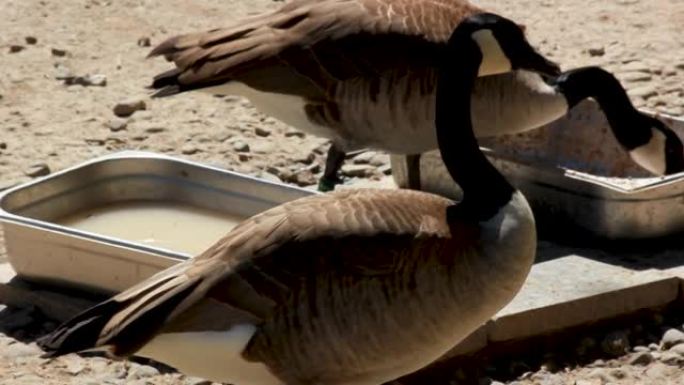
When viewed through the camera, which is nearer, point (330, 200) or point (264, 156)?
point (330, 200)

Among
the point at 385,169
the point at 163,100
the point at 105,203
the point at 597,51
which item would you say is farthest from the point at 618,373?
the point at 597,51

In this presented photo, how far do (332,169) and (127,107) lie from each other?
161 cm

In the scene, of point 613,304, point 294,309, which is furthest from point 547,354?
point 294,309

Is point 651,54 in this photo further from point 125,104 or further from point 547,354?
point 547,354

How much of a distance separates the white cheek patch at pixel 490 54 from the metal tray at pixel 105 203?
0.81m

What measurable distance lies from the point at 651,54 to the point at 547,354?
3307 millimetres

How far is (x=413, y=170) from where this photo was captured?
5.92 m

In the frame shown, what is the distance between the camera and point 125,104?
7250 mm

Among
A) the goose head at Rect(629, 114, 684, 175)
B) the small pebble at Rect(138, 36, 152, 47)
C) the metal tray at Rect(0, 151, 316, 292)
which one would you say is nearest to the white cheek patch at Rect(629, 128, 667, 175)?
the goose head at Rect(629, 114, 684, 175)

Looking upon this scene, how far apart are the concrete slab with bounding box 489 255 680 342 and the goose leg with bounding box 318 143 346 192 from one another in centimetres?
90

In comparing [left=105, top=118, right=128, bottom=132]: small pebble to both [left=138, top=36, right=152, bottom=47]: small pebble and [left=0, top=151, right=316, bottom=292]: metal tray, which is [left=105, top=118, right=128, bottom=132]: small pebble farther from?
[left=0, top=151, right=316, bottom=292]: metal tray

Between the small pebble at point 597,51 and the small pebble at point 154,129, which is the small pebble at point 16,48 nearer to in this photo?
the small pebble at point 154,129

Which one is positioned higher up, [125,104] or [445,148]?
[445,148]

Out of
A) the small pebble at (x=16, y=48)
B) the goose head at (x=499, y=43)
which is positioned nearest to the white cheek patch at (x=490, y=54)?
the goose head at (x=499, y=43)
